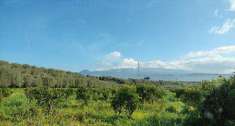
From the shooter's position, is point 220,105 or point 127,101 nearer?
point 220,105

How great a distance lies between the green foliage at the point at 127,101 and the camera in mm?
22609

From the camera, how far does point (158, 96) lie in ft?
119

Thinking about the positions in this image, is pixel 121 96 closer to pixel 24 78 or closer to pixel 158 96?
pixel 158 96

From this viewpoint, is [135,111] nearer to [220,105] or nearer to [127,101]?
[127,101]

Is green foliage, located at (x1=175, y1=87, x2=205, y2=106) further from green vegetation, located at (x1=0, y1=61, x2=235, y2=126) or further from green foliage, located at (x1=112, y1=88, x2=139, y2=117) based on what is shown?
green foliage, located at (x1=112, y1=88, x2=139, y2=117)

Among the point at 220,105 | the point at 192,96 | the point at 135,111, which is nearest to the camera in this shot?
the point at 220,105

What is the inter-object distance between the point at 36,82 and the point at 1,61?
28.9 meters

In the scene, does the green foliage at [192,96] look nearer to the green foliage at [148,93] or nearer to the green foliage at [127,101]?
the green foliage at [148,93]

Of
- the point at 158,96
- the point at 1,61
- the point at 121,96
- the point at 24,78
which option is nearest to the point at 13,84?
the point at 24,78

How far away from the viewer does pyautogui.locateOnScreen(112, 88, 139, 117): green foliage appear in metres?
22.6

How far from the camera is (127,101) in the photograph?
22625 millimetres

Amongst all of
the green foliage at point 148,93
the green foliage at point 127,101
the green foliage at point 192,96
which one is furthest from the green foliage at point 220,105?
the green foliage at point 148,93

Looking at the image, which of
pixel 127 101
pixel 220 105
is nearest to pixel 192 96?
pixel 127 101

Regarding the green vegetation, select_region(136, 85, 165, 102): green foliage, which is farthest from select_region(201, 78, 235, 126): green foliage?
select_region(136, 85, 165, 102): green foliage
